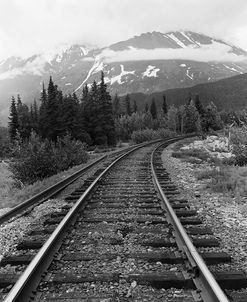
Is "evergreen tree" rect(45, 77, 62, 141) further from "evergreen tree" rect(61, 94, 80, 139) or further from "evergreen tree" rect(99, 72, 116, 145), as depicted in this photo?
"evergreen tree" rect(99, 72, 116, 145)

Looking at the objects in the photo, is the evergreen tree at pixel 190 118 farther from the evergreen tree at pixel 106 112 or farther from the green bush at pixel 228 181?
the green bush at pixel 228 181

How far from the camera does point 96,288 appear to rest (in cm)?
387

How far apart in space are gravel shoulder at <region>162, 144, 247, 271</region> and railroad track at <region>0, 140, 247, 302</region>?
0.22 m

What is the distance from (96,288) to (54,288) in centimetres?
46

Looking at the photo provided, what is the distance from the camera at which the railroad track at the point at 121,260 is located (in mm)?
3689

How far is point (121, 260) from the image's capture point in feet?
15.0

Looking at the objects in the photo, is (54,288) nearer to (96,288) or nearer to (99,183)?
(96,288)

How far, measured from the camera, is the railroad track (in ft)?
12.1

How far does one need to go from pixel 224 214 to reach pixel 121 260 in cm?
324

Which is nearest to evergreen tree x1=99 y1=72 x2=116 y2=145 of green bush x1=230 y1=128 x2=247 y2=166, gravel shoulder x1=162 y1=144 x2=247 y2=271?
green bush x1=230 y1=128 x2=247 y2=166

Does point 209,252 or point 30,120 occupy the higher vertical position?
point 30,120

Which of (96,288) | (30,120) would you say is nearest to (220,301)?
(96,288)

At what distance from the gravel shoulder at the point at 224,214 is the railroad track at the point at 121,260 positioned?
222 mm

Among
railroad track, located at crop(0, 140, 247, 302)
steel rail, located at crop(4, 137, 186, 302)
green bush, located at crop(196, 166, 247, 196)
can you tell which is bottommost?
green bush, located at crop(196, 166, 247, 196)
